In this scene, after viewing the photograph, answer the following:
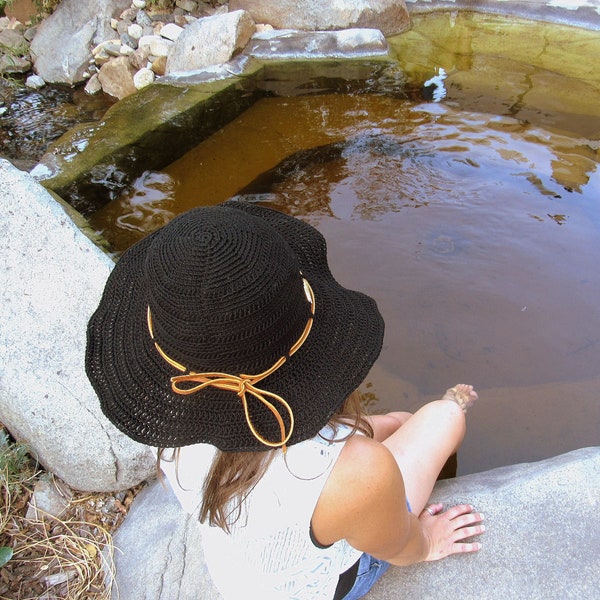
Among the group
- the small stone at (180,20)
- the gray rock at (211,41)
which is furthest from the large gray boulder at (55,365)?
the small stone at (180,20)

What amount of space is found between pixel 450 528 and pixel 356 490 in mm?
725

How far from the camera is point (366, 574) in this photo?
1.38 meters

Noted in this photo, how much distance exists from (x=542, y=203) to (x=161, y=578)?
272 centimetres

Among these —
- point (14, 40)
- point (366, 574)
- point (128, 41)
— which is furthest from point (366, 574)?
point (14, 40)

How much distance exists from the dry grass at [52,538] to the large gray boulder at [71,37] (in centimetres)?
533

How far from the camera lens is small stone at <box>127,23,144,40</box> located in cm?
591

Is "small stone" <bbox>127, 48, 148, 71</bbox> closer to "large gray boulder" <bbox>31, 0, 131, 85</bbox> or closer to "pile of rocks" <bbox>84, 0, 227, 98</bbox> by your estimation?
"pile of rocks" <bbox>84, 0, 227, 98</bbox>

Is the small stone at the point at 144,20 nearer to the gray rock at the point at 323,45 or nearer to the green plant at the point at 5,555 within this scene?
the gray rock at the point at 323,45

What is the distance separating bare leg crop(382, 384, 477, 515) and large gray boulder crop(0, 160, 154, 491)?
2.95ft

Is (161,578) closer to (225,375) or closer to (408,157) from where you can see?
(225,375)

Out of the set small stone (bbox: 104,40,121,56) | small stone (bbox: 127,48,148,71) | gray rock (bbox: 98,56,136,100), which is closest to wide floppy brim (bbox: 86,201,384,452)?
gray rock (bbox: 98,56,136,100)

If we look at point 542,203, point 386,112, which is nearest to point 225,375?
point 542,203

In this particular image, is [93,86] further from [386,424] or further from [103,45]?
[386,424]

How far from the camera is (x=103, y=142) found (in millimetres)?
3598
